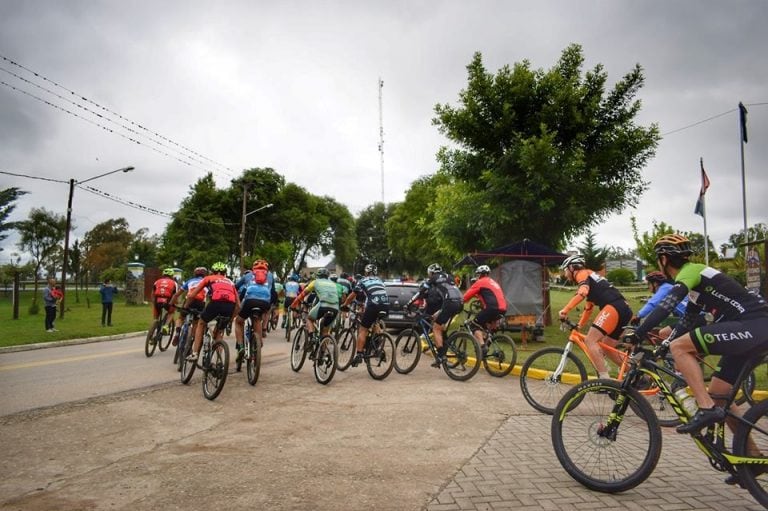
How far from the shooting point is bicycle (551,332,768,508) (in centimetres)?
348

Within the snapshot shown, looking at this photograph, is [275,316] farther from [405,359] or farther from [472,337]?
[472,337]

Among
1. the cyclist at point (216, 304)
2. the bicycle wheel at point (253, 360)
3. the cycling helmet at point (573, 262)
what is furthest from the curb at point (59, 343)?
the cycling helmet at point (573, 262)

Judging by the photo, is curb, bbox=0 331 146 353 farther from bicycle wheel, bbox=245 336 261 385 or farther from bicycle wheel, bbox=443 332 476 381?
bicycle wheel, bbox=443 332 476 381

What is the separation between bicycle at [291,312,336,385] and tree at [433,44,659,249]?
11688 millimetres

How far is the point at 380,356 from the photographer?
8969 mm

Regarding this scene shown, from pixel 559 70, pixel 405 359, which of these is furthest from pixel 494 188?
pixel 405 359

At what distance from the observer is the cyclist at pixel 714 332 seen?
147 inches

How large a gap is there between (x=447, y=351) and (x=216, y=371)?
12.7ft

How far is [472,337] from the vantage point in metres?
8.63

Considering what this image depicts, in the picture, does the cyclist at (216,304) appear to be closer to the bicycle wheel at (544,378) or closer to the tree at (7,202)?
the bicycle wheel at (544,378)

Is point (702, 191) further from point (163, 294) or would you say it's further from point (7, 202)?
point (7, 202)

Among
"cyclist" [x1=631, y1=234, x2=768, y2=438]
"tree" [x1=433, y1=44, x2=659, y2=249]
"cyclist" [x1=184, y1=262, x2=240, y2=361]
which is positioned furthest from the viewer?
"tree" [x1=433, y1=44, x2=659, y2=249]

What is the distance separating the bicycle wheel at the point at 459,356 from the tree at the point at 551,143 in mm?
11120

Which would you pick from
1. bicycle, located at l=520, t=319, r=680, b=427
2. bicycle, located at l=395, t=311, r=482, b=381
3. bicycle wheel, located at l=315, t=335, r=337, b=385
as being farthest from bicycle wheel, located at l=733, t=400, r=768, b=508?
bicycle wheel, located at l=315, t=335, r=337, b=385
